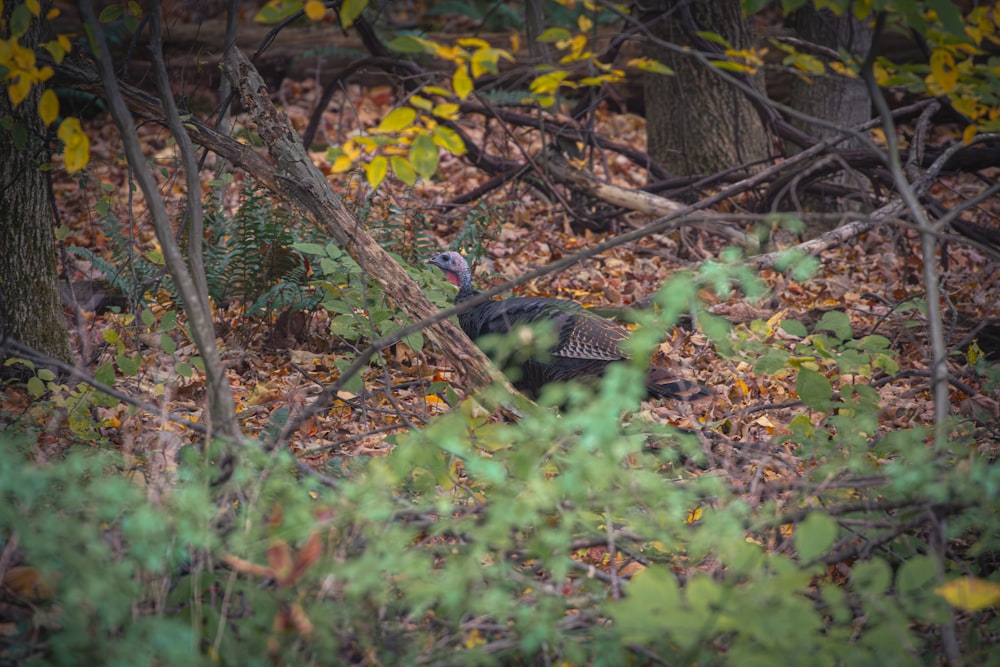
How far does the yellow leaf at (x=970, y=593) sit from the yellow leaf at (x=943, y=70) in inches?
55.6

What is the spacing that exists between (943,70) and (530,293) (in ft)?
13.2

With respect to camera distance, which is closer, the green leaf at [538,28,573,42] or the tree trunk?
the green leaf at [538,28,573,42]

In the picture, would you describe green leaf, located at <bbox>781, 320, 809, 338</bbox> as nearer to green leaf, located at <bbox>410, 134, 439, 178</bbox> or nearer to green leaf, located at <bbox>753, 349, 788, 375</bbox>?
green leaf, located at <bbox>753, 349, 788, 375</bbox>

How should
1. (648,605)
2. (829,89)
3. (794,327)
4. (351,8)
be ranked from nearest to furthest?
1. (648,605)
2. (351,8)
3. (794,327)
4. (829,89)

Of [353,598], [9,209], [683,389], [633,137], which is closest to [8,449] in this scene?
[353,598]

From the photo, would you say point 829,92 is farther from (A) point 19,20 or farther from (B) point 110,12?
(A) point 19,20

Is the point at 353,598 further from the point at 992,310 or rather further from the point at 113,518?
the point at 992,310

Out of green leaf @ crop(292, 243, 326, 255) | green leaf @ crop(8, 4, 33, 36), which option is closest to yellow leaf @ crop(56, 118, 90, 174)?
green leaf @ crop(8, 4, 33, 36)

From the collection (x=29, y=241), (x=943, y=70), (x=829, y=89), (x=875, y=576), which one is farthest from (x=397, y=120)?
(x=829, y=89)

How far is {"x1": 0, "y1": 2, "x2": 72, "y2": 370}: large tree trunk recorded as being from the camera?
4.05 m

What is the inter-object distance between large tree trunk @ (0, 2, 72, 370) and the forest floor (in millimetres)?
180

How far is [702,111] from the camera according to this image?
716 cm

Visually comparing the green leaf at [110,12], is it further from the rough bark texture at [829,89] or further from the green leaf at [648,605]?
the rough bark texture at [829,89]

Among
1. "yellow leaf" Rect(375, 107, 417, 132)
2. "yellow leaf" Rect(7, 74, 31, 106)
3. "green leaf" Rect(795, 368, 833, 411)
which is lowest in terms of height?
"green leaf" Rect(795, 368, 833, 411)
